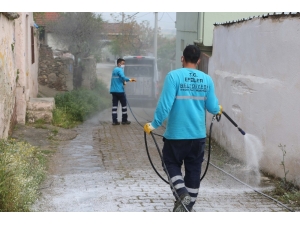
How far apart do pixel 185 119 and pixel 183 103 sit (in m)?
0.18

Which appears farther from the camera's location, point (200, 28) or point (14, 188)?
point (200, 28)

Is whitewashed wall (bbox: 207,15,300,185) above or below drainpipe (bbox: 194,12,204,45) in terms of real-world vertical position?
below

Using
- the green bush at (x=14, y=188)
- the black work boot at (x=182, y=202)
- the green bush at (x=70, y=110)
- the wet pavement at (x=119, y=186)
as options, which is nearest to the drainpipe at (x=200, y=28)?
the green bush at (x=70, y=110)

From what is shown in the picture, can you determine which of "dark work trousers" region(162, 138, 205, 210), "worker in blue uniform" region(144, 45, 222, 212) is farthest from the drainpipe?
"dark work trousers" region(162, 138, 205, 210)

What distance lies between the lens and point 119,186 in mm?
7016

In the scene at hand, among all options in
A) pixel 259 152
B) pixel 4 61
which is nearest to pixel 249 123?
pixel 259 152

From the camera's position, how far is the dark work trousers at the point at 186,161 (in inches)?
221

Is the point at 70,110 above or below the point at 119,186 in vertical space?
below

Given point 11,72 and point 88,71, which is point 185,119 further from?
point 88,71

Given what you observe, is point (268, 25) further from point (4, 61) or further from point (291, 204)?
point (4, 61)

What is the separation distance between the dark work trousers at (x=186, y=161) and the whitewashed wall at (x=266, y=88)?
182cm

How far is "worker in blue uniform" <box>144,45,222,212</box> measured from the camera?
549 cm

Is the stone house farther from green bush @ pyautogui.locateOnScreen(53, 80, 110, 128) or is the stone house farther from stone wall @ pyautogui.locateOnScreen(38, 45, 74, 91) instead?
stone wall @ pyautogui.locateOnScreen(38, 45, 74, 91)

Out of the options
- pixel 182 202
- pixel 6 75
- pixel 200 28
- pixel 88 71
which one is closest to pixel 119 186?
pixel 182 202
